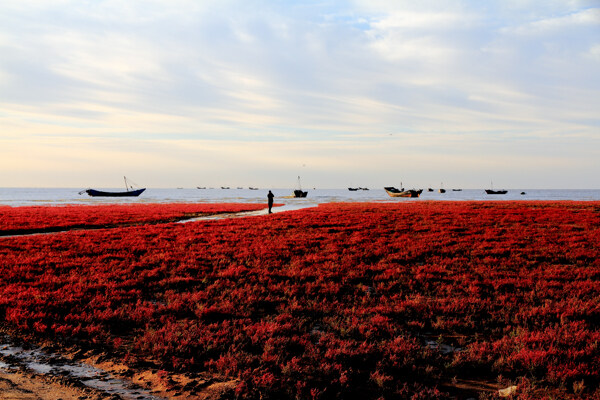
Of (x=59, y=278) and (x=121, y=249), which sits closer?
(x=59, y=278)

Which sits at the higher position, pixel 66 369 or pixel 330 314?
pixel 66 369

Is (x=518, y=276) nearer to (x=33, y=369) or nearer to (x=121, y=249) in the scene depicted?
(x=33, y=369)

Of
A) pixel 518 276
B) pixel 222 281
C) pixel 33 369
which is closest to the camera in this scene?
pixel 33 369

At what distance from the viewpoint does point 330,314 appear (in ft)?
28.1

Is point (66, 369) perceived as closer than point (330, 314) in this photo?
Yes

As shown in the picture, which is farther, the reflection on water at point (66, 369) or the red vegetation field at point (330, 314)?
the red vegetation field at point (330, 314)

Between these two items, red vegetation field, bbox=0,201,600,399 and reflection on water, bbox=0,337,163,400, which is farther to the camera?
red vegetation field, bbox=0,201,600,399

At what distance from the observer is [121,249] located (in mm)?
16656

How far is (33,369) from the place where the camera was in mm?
5543

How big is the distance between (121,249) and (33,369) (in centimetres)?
1191

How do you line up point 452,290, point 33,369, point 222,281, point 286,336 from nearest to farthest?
point 33,369 < point 286,336 < point 452,290 < point 222,281

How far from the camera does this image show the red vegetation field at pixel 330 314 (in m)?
5.57

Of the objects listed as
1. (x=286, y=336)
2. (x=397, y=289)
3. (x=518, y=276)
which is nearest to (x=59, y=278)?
(x=286, y=336)

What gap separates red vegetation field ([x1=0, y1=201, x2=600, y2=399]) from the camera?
557 cm
